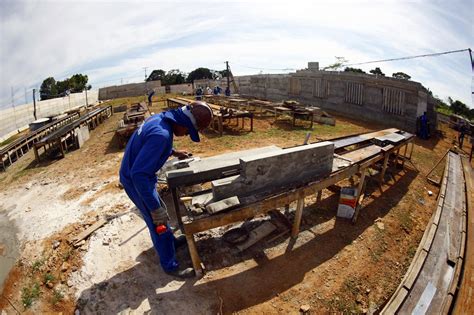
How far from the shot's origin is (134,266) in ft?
11.6

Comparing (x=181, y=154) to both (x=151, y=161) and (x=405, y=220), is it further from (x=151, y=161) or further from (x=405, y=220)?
(x=405, y=220)

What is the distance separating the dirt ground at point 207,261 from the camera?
3.08 meters

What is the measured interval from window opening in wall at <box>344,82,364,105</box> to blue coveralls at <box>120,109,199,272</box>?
1554cm

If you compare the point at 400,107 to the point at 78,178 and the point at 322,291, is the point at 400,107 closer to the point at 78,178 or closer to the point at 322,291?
the point at 322,291

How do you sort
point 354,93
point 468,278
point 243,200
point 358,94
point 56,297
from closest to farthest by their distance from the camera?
point 56,297 → point 243,200 → point 468,278 → point 358,94 → point 354,93

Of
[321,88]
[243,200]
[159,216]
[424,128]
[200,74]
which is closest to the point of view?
[159,216]

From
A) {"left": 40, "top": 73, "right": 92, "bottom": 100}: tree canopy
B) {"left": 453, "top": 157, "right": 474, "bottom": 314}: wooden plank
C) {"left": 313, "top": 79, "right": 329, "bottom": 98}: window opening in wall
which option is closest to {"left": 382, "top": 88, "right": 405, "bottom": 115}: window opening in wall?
{"left": 313, "top": 79, "right": 329, "bottom": 98}: window opening in wall

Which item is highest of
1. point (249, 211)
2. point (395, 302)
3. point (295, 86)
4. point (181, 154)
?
point (295, 86)

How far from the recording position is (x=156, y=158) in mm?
2715

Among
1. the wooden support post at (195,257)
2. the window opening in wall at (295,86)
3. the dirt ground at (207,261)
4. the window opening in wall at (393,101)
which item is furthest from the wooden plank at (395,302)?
the window opening in wall at (295,86)

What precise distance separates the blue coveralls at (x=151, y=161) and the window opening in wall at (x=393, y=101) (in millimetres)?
13591

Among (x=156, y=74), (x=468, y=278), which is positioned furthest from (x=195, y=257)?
(x=156, y=74)

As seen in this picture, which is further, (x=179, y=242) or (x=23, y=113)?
(x=23, y=113)

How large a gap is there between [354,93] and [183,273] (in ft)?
53.4
